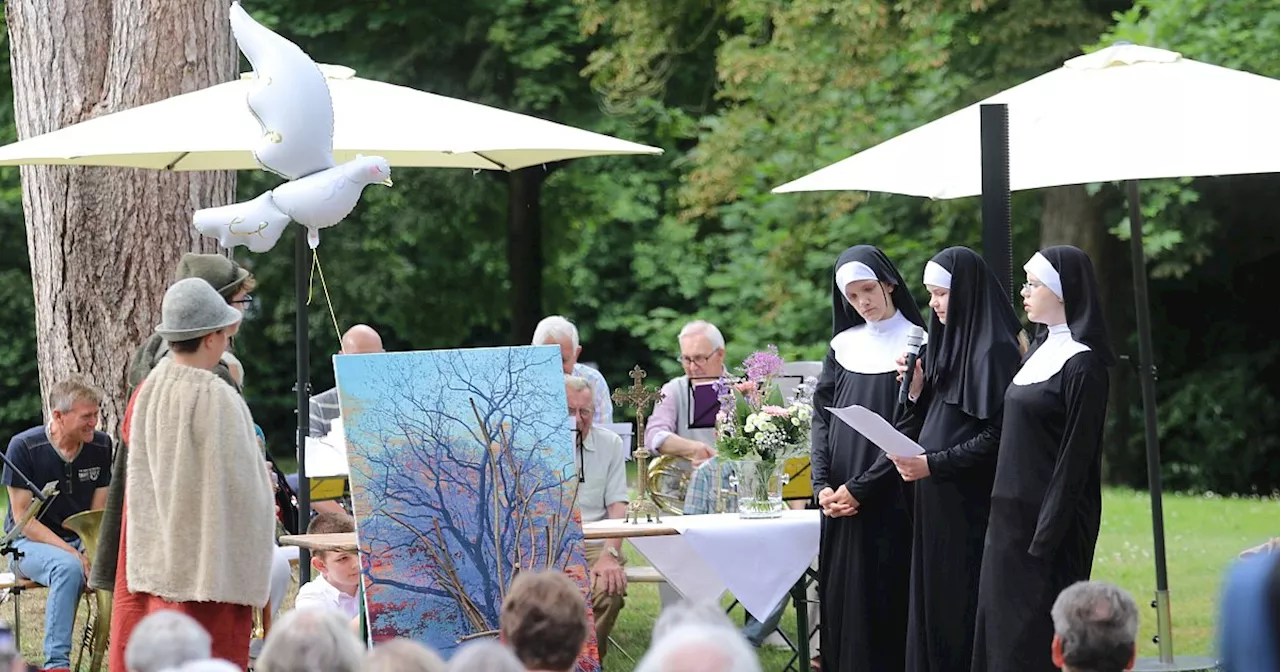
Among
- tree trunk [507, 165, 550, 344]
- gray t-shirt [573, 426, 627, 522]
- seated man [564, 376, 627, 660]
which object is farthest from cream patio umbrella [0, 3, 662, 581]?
tree trunk [507, 165, 550, 344]

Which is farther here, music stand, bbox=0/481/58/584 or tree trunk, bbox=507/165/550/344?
tree trunk, bbox=507/165/550/344

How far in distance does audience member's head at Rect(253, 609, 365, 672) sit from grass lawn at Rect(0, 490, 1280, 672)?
14.8 ft

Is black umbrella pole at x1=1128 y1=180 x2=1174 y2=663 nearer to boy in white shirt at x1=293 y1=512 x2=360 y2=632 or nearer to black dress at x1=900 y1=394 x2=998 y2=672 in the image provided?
black dress at x1=900 y1=394 x2=998 y2=672

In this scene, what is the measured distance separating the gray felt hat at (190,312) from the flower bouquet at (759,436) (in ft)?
7.77

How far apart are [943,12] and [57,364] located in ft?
32.3

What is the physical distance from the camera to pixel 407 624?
5.41 m

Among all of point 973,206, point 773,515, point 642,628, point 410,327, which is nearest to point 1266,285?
point 973,206

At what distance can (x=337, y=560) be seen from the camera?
6.51m

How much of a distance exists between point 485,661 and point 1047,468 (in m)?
3.05

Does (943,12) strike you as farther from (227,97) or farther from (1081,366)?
(1081,366)

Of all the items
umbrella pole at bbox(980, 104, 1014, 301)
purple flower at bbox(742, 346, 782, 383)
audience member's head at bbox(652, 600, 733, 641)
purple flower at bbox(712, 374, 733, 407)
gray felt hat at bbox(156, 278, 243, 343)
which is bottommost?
audience member's head at bbox(652, 600, 733, 641)

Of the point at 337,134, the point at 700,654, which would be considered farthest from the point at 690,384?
the point at 700,654

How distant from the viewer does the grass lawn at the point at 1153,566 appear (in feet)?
27.8

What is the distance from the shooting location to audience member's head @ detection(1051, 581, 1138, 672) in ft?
12.3
